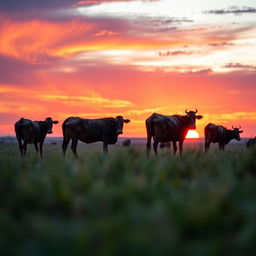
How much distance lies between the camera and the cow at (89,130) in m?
22.9

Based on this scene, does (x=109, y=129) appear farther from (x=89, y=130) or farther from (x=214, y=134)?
(x=214, y=134)

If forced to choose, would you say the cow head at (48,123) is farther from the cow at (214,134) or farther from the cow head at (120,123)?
the cow at (214,134)

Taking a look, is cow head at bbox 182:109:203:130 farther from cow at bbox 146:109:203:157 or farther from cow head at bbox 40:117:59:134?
cow head at bbox 40:117:59:134

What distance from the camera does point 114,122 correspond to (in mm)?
23891

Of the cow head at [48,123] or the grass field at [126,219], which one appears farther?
the cow head at [48,123]

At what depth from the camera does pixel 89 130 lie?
23.0 metres

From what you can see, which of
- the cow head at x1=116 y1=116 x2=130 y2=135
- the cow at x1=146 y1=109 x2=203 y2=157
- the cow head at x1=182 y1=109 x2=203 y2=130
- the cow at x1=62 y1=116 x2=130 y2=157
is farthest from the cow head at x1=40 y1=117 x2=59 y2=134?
the cow head at x1=182 y1=109 x2=203 y2=130

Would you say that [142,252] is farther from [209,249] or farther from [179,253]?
[209,249]

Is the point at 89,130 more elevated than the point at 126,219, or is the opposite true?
the point at 89,130

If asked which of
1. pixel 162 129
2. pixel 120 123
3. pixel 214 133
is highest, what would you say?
pixel 120 123

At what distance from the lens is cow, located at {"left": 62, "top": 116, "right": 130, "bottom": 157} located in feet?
75.0

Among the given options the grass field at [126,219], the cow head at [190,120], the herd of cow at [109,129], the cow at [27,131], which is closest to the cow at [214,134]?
the herd of cow at [109,129]

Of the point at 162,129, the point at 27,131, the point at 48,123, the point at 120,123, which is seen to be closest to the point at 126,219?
the point at 162,129

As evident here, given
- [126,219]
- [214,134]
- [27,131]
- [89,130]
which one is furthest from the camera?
[214,134]
